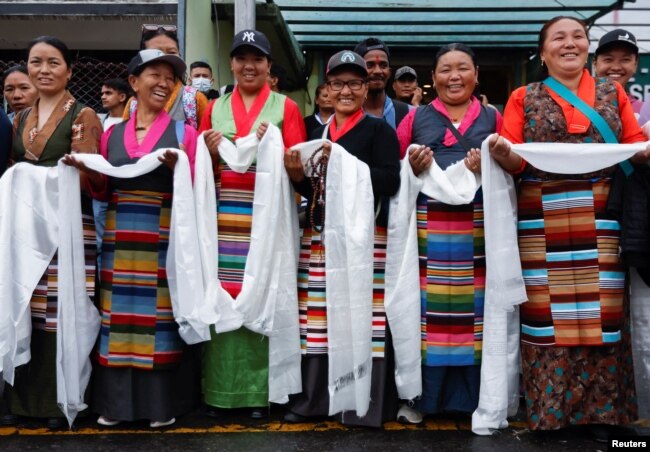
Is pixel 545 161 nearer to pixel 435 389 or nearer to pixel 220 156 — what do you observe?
pixel 435 389

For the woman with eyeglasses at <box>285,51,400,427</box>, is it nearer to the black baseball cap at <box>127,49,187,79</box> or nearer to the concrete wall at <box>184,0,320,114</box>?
the black baseball cap at <box>127,49,187,79</box>

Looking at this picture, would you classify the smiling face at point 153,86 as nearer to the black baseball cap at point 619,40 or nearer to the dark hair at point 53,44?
the dark hair at point 53,44

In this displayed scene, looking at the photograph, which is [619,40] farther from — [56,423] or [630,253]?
[56,423]

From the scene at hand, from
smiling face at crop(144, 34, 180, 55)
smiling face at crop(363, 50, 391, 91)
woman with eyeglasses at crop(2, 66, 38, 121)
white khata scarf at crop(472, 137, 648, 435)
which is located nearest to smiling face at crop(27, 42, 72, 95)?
smiling face at crop(144, 34, 180, 55)

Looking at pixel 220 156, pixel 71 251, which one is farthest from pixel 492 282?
pixel 71 251

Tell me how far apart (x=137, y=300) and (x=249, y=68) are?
1435 millimetres

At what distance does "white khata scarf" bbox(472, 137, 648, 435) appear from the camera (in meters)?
3.47

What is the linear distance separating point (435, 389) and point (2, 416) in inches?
95.9

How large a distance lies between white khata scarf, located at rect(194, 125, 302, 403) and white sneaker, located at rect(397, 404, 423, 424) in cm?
58

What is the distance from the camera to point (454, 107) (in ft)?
12.8

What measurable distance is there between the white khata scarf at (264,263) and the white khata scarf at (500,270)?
40.1 inches

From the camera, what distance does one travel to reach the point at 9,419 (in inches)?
153

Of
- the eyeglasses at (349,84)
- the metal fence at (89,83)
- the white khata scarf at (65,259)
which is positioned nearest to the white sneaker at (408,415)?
the white khata scarf at (65,259)

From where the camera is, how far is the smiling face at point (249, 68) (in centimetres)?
395
